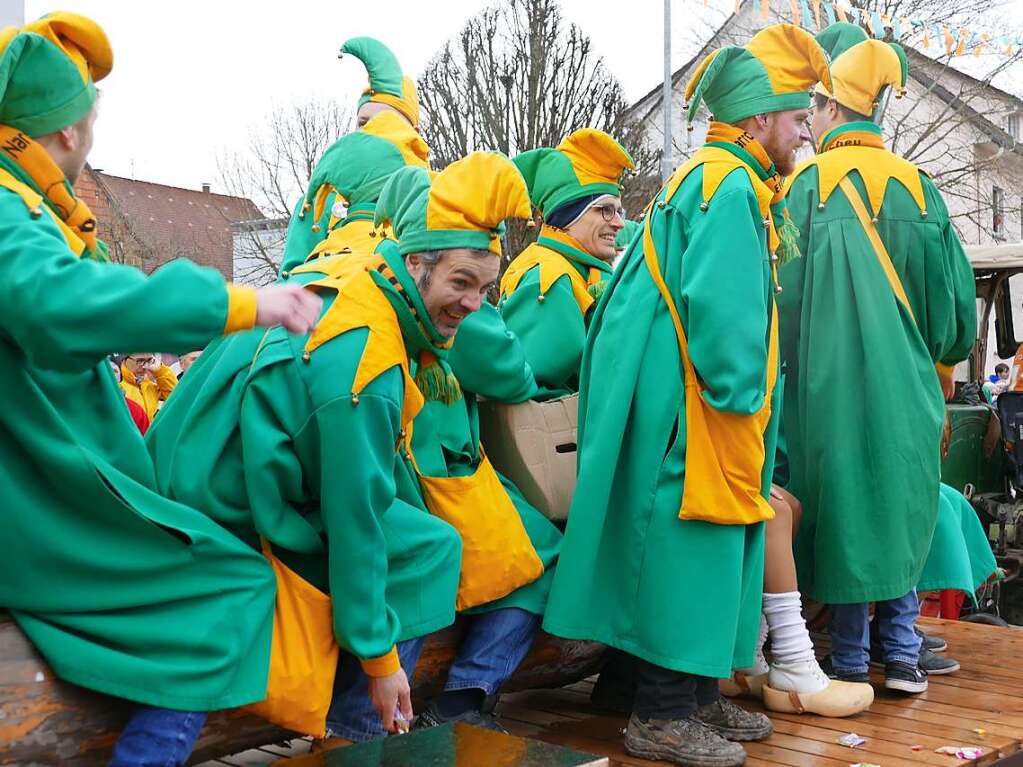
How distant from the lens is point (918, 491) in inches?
173

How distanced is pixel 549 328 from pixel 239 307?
2.29 m

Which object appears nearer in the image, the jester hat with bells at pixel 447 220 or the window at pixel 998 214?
the jester hat with bells at pixel 447 220

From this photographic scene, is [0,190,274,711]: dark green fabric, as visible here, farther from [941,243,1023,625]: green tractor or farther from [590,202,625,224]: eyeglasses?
[941,243,1023,625]: green tractor

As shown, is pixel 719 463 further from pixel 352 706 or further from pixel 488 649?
pixel 352 706

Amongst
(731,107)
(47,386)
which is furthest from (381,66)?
(47,386)

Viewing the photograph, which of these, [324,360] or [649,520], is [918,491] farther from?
[324,360]

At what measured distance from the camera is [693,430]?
3.61 meters

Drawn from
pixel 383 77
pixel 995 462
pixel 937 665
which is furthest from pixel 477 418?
pixel 995 462

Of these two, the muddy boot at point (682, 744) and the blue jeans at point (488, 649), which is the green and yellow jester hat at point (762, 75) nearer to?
the blue jeans at point (488, 649)

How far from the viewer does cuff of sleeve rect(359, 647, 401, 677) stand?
9.72 ft

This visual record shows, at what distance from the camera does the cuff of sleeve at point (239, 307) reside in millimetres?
2275

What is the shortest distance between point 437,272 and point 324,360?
0.39m

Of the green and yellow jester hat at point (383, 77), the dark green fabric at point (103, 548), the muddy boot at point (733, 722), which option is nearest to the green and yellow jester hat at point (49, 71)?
the dark green fabric at point (103, 548)

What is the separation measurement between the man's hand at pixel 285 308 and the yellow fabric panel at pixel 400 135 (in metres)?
3.02
